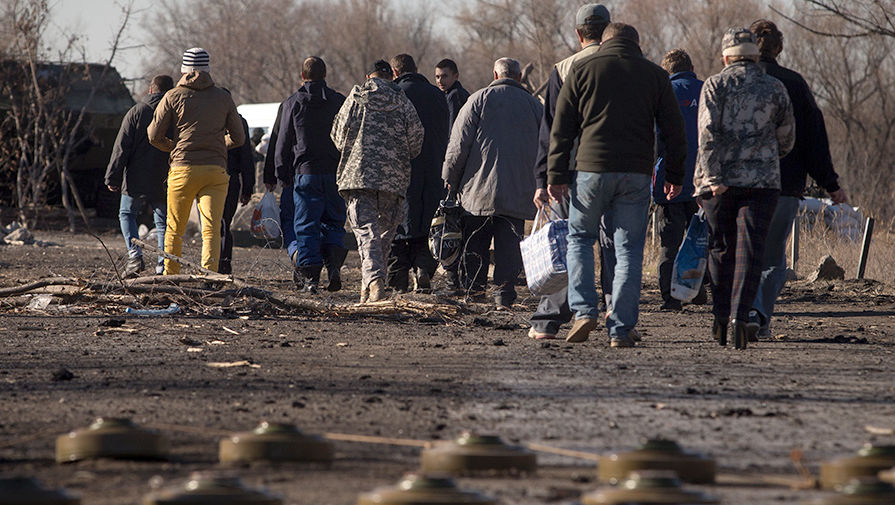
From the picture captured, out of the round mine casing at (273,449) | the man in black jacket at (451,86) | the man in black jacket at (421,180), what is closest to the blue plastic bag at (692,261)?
the man in black jacket at (421,180)

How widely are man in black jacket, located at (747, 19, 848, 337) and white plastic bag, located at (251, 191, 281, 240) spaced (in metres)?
5.72

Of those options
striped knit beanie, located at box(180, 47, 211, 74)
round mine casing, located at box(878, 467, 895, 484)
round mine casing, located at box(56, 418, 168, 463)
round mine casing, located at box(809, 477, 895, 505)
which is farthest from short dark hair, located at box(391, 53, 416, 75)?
round mine casing, located at box(809, 477, 895, 505)

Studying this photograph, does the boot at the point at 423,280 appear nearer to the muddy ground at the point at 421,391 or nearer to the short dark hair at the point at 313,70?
the short dark hair at the point at 313,70

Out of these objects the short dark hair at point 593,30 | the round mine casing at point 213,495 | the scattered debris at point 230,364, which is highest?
the short dark hair at point 593,30

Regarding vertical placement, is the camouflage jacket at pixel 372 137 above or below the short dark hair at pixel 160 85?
below

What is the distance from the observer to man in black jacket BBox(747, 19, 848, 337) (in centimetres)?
799

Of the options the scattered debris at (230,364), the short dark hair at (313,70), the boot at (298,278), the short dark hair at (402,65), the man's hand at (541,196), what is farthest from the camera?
the boot at (298,278)

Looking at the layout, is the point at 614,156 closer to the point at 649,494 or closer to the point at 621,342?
the point at 621,342

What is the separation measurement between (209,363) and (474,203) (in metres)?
4.34

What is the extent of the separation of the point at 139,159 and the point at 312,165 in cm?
180

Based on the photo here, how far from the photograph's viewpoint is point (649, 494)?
3219mm

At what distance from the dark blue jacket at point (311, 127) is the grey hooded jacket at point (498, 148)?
143 centimetres

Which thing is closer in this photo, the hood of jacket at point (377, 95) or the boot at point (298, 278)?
the hood of jacket at point (377, 95)

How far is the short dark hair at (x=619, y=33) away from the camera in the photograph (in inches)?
302
